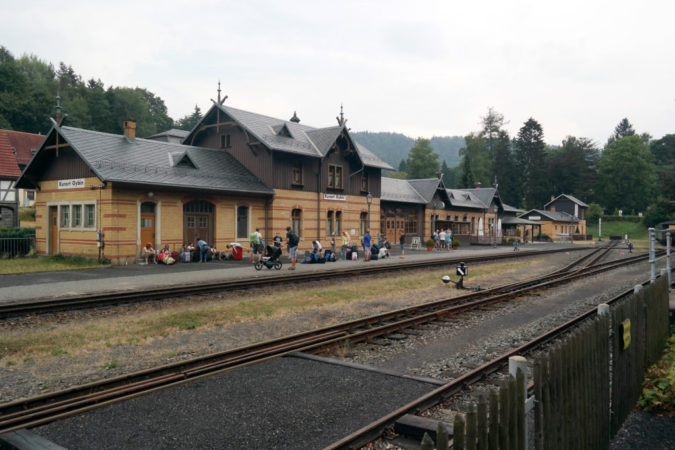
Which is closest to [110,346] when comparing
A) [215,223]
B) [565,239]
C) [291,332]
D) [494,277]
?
[291,332]

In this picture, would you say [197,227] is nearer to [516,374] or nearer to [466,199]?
[516,374]

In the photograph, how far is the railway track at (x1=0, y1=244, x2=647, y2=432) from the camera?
16.5 ft

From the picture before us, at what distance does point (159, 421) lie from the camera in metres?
4.89

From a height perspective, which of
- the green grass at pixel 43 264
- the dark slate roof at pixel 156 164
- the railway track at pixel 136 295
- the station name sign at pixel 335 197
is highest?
the dark slate roof at pixel 156 164

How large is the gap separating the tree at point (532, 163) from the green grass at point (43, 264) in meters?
86.5

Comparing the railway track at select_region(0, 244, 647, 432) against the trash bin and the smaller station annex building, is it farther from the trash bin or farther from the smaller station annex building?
the trash bin

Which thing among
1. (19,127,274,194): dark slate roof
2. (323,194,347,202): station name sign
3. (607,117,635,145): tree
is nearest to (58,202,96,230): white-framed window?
(19,127,274,194): dark slate roof

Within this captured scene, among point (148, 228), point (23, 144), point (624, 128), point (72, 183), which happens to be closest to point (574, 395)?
point (148, 228)

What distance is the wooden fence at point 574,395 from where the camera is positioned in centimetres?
278

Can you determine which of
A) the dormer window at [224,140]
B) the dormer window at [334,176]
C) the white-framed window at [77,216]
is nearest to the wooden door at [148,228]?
the white-framed window at [77,216]

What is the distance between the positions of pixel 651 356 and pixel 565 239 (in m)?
68.4

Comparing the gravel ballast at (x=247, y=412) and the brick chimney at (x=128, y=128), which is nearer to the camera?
the gravel ballast at (x=247, y=412)

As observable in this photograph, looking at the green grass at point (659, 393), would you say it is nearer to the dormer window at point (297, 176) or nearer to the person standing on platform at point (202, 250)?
the person standing on platform at point (202, 250)

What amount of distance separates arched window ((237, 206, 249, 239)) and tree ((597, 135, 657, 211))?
87.0m
